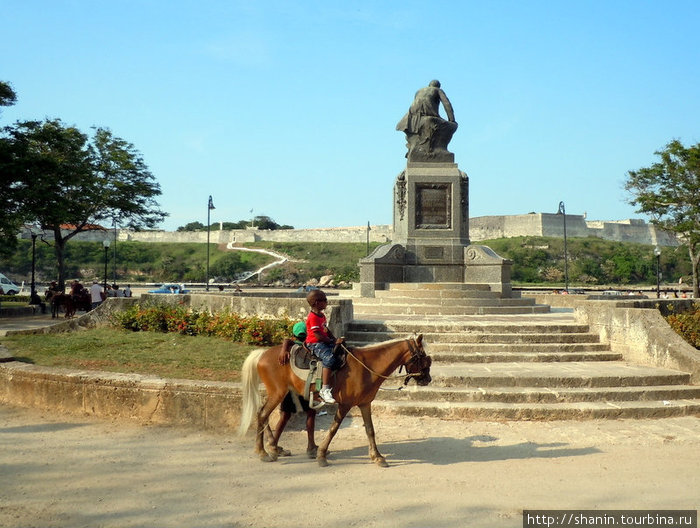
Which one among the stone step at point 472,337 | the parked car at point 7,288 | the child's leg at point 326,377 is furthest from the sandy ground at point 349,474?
the parked car at point 7,288

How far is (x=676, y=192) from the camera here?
29734 mm

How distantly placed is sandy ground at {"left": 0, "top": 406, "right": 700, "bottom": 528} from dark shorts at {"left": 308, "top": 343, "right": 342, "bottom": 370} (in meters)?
0.98

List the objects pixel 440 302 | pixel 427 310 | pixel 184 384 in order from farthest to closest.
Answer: pixel 440 302 < pixel 427 310 < pixel 184 384

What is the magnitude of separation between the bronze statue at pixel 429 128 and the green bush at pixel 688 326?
8166 mm

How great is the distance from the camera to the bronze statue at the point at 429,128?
17.4 m

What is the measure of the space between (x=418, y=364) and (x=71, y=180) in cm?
2249

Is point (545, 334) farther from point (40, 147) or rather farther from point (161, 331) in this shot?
point (40, 147)

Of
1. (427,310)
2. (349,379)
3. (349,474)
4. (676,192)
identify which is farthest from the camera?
(676,192)

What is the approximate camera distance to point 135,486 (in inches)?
207

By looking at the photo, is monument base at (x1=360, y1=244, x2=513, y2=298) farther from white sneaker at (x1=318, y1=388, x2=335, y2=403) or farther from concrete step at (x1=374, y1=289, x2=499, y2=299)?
white sneaker at (x1=318, y1=388, x2=335, y2=403)

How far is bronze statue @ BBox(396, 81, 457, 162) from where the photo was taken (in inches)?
684

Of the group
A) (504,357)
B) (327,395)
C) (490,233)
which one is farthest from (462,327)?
(490,233)

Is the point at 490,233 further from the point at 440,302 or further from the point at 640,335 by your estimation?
the point at 640,335

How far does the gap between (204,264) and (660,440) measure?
7712 cm
